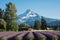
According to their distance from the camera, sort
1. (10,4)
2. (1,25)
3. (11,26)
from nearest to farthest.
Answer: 1. (1,25)
2. (11,26)
3. (10,4)

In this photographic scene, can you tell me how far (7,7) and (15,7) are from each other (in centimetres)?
383

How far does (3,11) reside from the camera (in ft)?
253

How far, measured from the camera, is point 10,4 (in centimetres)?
7456

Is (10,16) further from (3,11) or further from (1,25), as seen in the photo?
(1,25)

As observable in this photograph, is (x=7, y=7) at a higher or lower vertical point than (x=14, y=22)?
higher

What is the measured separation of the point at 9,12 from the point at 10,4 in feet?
10.5

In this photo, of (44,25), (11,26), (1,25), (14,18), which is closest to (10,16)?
(14,18)

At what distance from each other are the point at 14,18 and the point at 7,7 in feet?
20.7

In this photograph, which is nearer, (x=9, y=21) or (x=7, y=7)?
(x=9, y=21)

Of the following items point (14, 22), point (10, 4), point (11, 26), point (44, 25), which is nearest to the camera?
point (11, 26)

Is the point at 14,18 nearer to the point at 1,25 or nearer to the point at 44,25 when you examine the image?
the point at 1,25

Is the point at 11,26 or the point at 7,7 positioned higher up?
the point at 7,7

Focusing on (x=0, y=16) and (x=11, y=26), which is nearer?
(x=11, y=26)

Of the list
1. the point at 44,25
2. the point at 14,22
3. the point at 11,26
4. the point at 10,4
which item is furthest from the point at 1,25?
the point at 44,25
